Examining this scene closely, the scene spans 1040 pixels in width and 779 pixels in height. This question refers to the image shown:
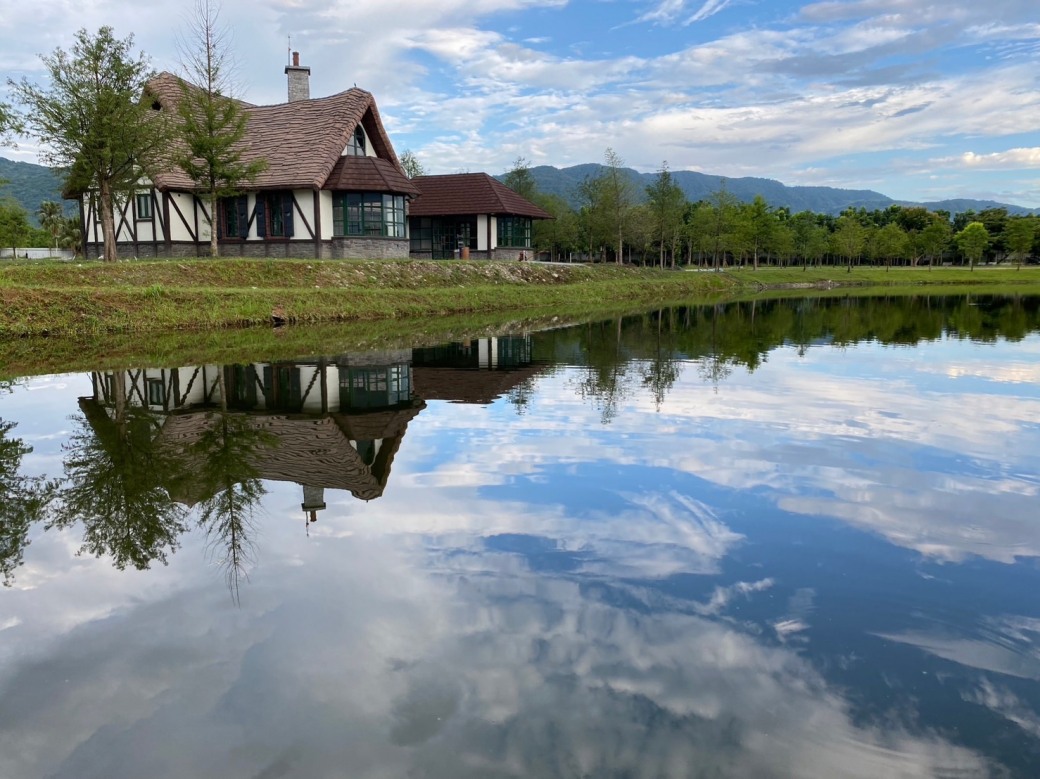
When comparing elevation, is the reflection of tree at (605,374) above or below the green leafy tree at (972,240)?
below

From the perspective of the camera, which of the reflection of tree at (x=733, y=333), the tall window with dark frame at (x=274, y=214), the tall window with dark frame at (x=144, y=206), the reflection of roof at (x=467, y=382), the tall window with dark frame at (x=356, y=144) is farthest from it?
the tall window with dark frame at (x=356, y=144)

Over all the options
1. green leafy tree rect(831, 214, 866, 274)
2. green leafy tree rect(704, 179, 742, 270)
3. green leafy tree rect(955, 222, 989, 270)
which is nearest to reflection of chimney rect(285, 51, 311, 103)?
green leafy tree rect(704, 179, 742, 270)

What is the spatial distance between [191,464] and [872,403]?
36.8 feet

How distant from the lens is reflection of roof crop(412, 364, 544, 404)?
47.0 feet

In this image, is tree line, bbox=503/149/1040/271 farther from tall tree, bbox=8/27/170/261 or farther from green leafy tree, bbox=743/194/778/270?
tall tree, bbox=8/27/170/261

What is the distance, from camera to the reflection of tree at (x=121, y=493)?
6805mm

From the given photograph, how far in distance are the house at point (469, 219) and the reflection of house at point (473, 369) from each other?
25.7 m

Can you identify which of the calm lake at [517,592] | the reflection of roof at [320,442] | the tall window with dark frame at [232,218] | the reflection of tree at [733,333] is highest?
the tall window with dark frame at [232,218]

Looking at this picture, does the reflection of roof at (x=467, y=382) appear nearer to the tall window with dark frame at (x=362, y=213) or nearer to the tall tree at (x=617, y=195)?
the tall window with dark frame at (x=362, y=213)

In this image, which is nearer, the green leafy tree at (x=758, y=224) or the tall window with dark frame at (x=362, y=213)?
the tall window with dark frame at (x=362, y=213)

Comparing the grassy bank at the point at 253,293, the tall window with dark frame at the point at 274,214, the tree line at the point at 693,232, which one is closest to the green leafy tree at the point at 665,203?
the tree line at the point at 693,232

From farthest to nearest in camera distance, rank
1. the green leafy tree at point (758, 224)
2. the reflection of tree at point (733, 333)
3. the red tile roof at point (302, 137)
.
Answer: the green leafy tree at point (758, 224), the red tile roof at point (302, 137), the reflection of tree at point (733, 333)

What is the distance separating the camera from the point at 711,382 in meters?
15.9

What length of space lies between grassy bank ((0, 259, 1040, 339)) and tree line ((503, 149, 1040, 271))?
2041cm
